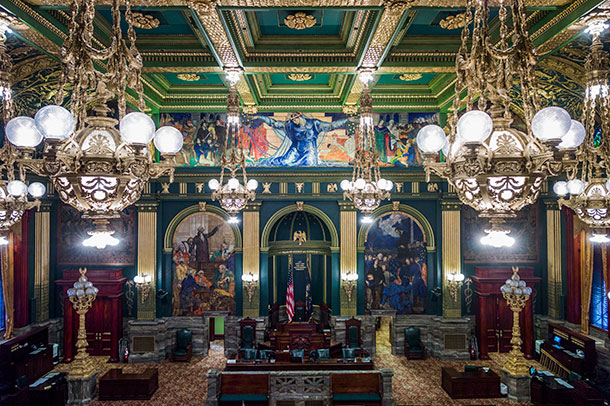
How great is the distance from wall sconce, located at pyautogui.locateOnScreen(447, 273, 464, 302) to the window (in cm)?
396

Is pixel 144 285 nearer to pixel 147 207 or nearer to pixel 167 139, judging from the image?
pixel 147 207

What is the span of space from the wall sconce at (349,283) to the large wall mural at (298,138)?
4103 millimetres

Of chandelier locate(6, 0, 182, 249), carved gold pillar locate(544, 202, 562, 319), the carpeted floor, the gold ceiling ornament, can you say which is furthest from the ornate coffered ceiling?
the carpeted floor

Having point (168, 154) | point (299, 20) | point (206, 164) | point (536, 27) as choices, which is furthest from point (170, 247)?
point (536, 27)

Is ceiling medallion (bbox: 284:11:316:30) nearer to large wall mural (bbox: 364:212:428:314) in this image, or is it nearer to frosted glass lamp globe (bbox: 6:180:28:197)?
frosted glass lamp globe (bbox: 6:180:28:197)

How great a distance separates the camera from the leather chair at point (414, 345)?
13.6m

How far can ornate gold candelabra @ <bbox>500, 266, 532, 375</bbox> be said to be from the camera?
34.5 ft

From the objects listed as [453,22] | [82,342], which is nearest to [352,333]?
[82,342]

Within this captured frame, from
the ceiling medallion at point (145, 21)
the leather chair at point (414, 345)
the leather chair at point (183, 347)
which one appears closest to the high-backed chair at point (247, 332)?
the leather chair at point (183, 347)

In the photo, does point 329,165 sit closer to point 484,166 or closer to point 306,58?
point 306,58

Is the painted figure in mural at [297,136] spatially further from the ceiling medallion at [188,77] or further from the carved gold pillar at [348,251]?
the ceiling medallion at [188,77]

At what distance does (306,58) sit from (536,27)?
15.0ft

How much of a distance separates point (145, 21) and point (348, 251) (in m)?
9.76

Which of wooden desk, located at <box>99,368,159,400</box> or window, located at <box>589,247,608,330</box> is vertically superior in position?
window, located at <box>589,247,608,330</box>
